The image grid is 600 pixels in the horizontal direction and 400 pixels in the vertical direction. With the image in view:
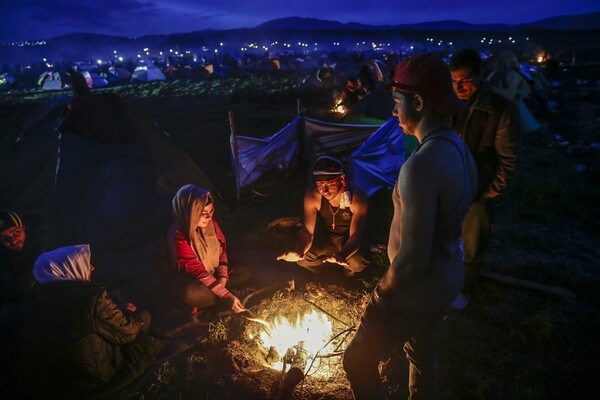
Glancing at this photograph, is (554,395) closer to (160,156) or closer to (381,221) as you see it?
(381,221)

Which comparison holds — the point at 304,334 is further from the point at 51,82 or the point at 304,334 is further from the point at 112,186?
the point at 51,82

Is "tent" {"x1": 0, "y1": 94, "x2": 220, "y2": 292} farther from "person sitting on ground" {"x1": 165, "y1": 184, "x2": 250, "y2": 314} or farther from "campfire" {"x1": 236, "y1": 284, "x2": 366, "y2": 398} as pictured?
"campfire" {"x1": 236, "y1": 284, "x2": 366, "y2": 398}

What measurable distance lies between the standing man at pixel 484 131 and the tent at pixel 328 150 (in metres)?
3.46

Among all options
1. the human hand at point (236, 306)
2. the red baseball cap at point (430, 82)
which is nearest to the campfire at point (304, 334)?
the human hand at point (236, 306)

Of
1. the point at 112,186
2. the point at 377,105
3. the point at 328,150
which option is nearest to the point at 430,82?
the point at 112,186

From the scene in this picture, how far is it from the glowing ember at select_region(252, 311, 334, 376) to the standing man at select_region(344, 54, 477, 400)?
1321 mm

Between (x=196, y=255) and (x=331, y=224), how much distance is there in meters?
1.70

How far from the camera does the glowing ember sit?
348 centimetres

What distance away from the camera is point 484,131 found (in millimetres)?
3438

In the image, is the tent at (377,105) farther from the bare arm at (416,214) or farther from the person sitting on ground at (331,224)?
the bare arm at (416,214)

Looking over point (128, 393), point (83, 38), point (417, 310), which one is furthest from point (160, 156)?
point (83, 38)

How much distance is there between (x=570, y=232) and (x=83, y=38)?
776ft

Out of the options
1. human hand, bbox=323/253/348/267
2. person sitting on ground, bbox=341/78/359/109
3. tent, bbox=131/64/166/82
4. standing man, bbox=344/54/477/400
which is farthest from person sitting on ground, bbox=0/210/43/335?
tent, bbox=131/64/166/82

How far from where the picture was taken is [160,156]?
6.74 m
